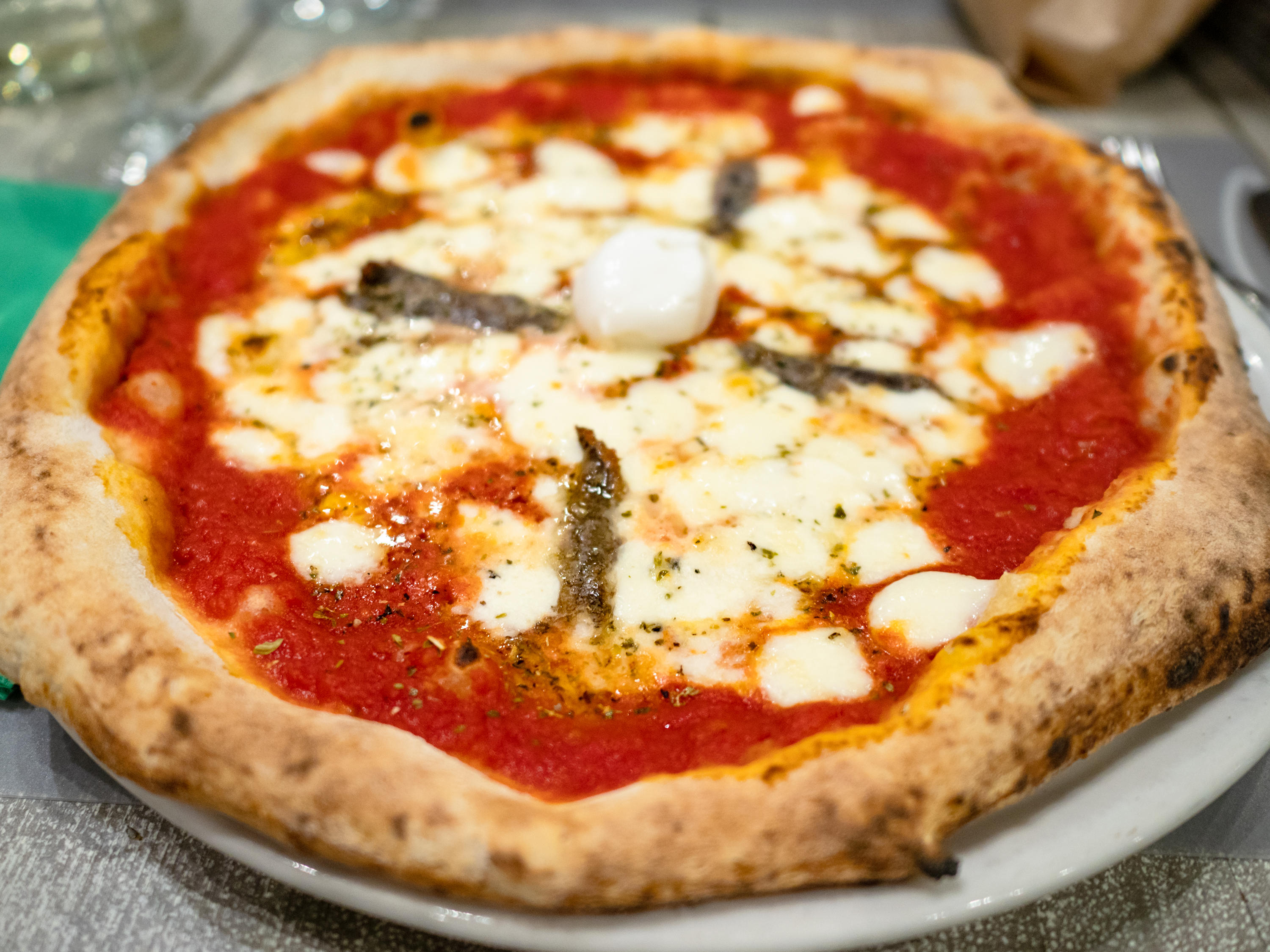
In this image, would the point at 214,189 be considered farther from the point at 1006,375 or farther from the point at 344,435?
the point at 1006,375

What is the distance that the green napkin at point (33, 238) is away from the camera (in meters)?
2.65

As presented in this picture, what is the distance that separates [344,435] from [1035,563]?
143 cm

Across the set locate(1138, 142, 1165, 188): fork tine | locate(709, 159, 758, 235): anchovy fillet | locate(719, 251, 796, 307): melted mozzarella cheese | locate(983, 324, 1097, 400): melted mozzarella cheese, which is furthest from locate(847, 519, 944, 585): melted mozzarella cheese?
locate(1138, 142, 1165, 188): fork tine

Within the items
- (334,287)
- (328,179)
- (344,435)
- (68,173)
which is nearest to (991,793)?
(344,435)

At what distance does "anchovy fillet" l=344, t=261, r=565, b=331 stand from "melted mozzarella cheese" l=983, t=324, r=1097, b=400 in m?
1.07

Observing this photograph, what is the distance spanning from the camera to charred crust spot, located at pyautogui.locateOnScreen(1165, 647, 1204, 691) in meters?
1.62

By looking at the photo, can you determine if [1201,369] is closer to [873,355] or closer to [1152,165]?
[873,355]

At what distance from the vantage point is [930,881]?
1410mm

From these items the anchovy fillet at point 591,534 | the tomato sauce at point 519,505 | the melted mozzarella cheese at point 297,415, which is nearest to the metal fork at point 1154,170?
the tomato sauce at point 519,505

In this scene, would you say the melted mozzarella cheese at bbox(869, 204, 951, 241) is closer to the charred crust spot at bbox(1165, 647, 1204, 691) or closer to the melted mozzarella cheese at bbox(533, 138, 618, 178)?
the melted mozzarella cheese at bbox(533, 138, 618, 178)

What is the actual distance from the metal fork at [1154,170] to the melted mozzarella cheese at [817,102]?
2.65ft

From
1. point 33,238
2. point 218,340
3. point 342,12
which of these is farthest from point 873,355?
point 342,12

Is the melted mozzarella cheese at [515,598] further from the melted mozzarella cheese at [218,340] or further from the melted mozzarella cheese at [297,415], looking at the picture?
the melted mozzarella cheese at [218,340]

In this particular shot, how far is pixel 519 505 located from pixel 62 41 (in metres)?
3.25
